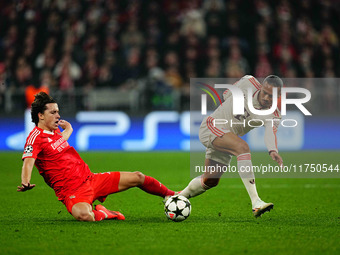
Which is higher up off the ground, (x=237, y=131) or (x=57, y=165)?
(x=237, y=131)

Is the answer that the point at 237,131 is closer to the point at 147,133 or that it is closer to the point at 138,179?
the point at 138,179

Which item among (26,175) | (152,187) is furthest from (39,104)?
(152,187)

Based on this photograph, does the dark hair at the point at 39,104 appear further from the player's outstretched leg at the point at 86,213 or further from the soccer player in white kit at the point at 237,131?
the soccer player in white kit at the point at 237,131

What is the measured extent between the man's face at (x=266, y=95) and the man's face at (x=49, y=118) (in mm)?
2135

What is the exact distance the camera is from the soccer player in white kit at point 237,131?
21.9 feet

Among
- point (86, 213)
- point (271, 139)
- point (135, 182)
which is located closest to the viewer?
point (86, 213)

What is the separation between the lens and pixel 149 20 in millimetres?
16781

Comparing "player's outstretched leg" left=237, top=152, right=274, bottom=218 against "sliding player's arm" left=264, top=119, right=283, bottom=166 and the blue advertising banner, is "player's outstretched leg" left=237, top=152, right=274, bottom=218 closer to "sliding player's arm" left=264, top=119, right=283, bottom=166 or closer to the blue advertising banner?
"sliding player's arm" left=264, top=119, right=283, bottom=166

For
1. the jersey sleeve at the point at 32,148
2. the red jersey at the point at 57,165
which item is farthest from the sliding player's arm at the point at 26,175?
the red jersey at the point at 57,165

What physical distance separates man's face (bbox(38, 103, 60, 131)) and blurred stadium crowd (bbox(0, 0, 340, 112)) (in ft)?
27.6

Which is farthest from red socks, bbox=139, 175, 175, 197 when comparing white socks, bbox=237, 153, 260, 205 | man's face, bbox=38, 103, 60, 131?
man's face, bbox=38, 103, 60, 131

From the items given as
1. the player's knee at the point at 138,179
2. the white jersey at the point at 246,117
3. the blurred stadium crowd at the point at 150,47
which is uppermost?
the blurred stadium crowd at the point at 150,47

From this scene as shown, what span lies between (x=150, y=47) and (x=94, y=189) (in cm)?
1004

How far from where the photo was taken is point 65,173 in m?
6.34
